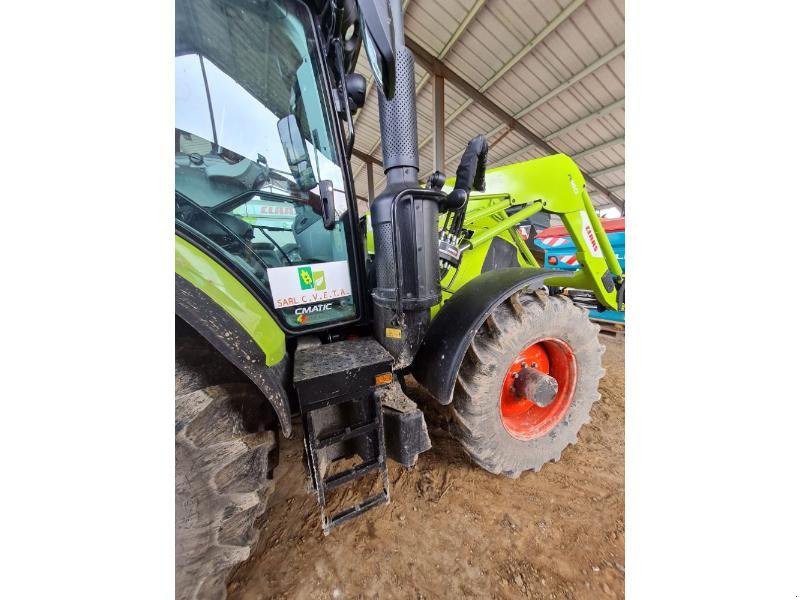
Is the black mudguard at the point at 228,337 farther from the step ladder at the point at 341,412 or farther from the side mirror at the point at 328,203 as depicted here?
the side mirror at the point at 328,203

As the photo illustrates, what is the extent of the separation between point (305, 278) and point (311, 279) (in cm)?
2

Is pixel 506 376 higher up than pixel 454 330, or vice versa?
pixel 454 330

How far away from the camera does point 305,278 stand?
1.18 metres

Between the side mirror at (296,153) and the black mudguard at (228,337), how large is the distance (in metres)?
0.64

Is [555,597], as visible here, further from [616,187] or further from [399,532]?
[616,187]

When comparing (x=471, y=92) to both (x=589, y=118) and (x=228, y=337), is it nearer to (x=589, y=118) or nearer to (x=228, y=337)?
(x=589, y=118)

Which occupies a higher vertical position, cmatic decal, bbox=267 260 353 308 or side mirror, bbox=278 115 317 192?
side mirror, bbox=278 115 317 192

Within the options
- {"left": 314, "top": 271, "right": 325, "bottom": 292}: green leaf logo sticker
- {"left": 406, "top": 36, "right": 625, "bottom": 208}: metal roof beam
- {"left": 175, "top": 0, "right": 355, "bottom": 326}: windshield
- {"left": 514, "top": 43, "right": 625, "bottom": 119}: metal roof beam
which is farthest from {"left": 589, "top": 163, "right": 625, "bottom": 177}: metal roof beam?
{"left": 314, "top": 271, "right": 325, "bottom": 292}: green leaf logo sticker

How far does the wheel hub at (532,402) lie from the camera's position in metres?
1.58

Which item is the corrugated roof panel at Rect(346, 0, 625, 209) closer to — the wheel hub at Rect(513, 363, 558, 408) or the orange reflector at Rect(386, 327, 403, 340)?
the wheel hub at Rect(513, 363, 558, 408)

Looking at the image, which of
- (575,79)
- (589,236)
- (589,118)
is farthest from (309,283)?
(589,118)

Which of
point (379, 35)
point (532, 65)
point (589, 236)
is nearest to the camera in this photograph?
point (379, 35)

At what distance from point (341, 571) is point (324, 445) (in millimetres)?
590

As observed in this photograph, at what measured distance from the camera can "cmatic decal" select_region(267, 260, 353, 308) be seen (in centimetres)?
113
